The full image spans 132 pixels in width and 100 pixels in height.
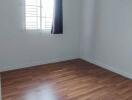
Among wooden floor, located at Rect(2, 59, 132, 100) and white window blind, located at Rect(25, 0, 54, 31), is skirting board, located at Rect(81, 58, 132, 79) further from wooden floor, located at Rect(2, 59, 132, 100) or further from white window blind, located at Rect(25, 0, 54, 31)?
white window blind, located at Rect(25, 0, 54, 31)

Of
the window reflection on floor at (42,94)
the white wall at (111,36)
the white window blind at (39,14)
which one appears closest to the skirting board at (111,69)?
the white wall at (111,36)

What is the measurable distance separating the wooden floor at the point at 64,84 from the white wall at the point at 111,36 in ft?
0.80

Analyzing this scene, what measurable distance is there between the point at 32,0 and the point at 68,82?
179cm

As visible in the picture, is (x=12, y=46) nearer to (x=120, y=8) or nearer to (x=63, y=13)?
(x=63, y=13)

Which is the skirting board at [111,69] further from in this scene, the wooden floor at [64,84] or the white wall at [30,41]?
the white wall at [30,41]

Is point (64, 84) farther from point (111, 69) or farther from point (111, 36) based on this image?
point (111, 36)

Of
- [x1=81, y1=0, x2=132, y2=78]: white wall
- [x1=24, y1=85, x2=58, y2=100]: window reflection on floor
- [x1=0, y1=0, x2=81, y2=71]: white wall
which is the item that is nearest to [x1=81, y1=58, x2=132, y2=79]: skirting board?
[x1=81, y1=0, x2=132, y2=78]: white wall

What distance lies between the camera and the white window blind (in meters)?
3.28

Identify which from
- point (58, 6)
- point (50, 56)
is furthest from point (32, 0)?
point (50, 56)

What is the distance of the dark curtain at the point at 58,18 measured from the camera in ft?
11.4

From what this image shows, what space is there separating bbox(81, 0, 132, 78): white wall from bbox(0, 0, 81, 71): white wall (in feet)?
1.11

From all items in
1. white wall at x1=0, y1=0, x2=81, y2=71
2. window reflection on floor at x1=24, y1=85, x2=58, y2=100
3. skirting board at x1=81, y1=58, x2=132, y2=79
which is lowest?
window reflection on floor at x1=24, y1=85, x2=58, y2=100

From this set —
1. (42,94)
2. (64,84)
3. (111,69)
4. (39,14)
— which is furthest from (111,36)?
(42,94)

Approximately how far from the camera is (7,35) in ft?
10.4
